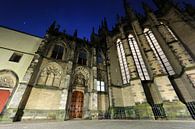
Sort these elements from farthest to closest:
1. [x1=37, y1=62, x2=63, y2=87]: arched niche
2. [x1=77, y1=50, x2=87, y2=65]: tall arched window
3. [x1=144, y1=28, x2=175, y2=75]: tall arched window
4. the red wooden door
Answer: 1. [x1=77, y1=50, x2=87, y2=65]: tall arched window
2. [x1=37, y1=62, x2=63, y2=87]: arched niche
3. [x1=144, y1=28, x2=175, y2=75]: tall arched window
4. the red wooden door

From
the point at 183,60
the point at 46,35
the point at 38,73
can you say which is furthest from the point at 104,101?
the point at 46,35

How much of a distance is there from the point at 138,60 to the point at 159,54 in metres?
2.44

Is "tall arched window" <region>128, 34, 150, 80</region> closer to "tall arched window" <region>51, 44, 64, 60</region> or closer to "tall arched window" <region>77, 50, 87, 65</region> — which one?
"tall arched window" <region>77, 50, 87, 65</region>

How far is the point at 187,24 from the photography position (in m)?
12.3

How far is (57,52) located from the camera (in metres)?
14.3

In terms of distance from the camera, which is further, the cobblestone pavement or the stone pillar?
the stone pillar

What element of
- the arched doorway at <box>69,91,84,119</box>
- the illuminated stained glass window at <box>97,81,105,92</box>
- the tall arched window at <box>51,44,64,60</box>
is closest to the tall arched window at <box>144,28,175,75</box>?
the illuminated stained glass window at <box>97,81,105,92</box>

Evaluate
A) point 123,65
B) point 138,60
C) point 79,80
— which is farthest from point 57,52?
point 138,60

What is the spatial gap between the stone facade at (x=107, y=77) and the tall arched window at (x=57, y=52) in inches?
5.1

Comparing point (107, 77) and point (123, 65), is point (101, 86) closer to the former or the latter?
point (107, 77)

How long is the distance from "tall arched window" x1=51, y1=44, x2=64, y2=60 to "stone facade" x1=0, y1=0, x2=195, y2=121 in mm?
130

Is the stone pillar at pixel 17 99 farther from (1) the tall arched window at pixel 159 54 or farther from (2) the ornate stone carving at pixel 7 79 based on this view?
(1) the tall arched window at pixel 159 54

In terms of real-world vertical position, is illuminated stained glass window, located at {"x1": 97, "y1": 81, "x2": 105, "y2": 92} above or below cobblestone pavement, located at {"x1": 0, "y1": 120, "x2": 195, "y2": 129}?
above

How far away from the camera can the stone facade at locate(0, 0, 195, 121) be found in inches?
350
